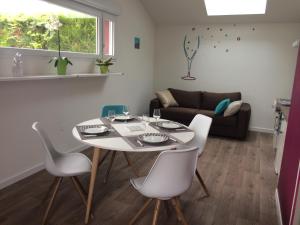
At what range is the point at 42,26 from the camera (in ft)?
9.83

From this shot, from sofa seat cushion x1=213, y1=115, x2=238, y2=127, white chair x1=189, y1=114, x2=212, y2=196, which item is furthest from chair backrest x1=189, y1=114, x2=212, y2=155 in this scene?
sofa seat cushion x1=213, y1=115, x2=238, y2=127

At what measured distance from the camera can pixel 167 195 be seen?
1798 mm

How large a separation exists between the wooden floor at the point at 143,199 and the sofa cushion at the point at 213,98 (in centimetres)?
181

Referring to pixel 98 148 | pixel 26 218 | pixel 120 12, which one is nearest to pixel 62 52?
pixel 120 12

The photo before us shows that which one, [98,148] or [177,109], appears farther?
[177,109]

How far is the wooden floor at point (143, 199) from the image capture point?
7.28ft

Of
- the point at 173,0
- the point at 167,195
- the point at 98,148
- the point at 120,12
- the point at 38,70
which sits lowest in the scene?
the point at 167,195

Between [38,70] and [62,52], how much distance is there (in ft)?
1.51

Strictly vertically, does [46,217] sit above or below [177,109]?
below

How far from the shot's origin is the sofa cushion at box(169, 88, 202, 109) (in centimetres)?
527

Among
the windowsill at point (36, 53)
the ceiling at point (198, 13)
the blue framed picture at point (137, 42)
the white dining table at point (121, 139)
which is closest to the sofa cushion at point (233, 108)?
the ceiling at point (198, 13)

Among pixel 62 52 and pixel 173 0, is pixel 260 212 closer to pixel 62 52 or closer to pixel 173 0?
pixel 62 52

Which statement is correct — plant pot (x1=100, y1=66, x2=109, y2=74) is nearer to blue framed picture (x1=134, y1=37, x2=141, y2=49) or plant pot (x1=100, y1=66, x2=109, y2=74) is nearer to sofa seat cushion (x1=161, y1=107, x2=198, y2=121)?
blue framed picture (x1=134, y1=37, x2=141, y2=49)

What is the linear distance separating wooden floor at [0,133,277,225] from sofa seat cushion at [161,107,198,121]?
1.45m
